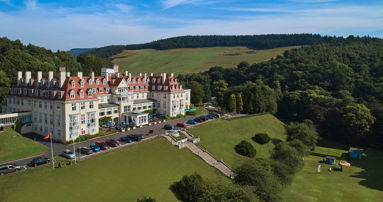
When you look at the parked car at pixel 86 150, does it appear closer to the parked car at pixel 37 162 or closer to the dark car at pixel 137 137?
the parked car at pixel 37 162

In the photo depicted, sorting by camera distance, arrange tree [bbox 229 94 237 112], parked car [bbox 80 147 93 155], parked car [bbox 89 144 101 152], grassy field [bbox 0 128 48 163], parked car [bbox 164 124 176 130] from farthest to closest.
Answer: tree [bbox 229 94 237 112]
parked car [bbox 164 124 176 130]
parked car [bbox 89 144 101 152]
parked car [bbox 80 147 93 155]
grassy field [bbox 0 128 48 163]

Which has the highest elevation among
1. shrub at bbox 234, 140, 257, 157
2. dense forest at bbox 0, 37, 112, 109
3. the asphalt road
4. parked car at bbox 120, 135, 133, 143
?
dense forest at bbox 0, 37, 112, 109

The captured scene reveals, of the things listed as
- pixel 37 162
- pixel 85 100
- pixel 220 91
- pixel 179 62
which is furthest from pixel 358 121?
pixel 179 62

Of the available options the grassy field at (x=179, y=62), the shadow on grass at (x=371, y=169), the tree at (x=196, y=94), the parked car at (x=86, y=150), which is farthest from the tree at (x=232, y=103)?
the grassy field at (x=179, y=62)

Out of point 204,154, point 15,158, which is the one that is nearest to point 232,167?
point 204,154

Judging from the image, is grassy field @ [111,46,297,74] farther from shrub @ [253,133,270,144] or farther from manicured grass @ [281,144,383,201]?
manicured grass @ [281,144,383,201]

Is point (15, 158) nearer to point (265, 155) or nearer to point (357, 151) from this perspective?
point (265, 155)

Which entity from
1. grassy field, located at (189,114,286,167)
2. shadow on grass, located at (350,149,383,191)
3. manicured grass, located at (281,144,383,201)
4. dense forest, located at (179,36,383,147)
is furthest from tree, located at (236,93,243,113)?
shadow on grass, located at (350,149,383,191)
